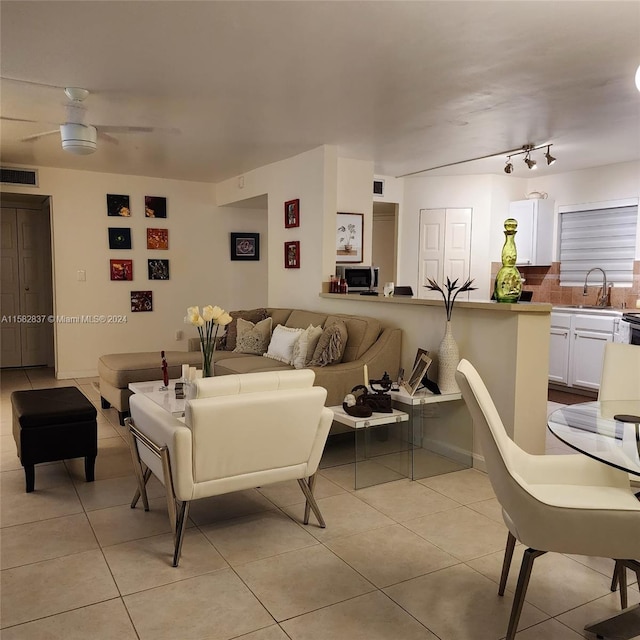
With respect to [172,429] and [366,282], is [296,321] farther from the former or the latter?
[172,429]

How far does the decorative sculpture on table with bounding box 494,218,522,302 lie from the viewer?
3480mm

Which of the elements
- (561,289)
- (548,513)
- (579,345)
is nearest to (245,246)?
(561,289)

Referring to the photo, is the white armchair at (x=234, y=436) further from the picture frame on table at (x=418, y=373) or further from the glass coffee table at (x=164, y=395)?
the picture frame on table at (x=418, y=373)

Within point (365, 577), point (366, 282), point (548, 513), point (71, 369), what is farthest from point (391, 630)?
point (71, 369)

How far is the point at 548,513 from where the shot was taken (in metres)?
1.80

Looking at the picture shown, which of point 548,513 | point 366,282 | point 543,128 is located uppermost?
point 543,128

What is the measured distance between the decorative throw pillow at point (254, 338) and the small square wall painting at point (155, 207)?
2497mm

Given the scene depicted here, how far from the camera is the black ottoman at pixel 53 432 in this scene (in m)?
3.24

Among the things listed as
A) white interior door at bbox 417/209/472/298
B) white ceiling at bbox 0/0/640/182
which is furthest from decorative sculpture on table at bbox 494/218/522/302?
white interior door at bbox 417/209/472/298

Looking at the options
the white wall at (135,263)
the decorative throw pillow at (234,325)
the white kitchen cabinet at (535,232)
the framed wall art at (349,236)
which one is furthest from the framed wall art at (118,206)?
the white kitchen cabinet at (535,232)

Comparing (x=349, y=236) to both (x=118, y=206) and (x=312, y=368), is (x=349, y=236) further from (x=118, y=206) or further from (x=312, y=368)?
(x=118, y=206)

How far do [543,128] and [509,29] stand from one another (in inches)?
83.7

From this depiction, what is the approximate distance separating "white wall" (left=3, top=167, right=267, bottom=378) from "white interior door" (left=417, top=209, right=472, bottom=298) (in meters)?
2.30

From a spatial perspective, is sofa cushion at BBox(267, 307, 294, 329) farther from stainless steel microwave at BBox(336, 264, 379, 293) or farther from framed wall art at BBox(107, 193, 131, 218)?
framed wall art at BBox(107, 193, 131, 218)
